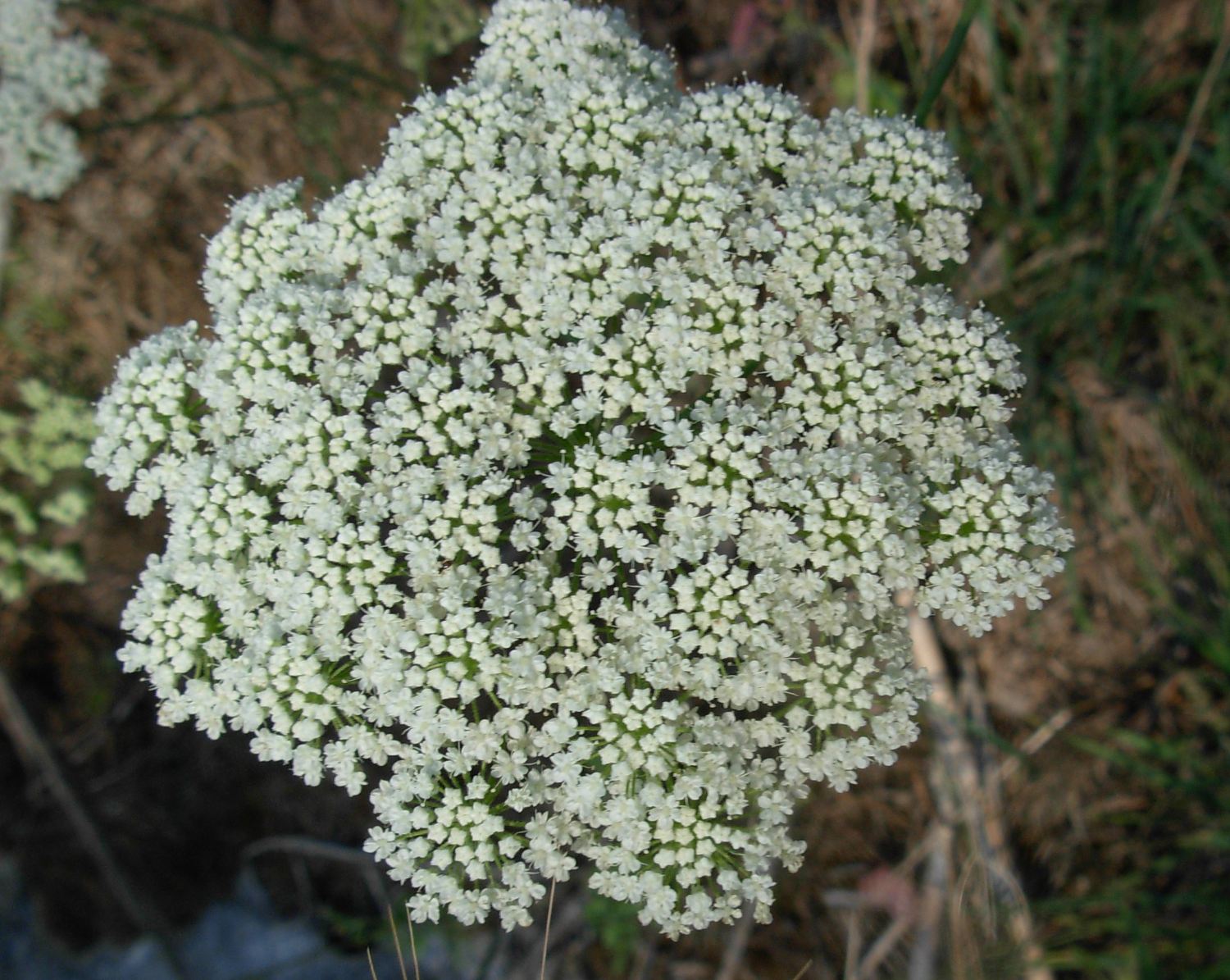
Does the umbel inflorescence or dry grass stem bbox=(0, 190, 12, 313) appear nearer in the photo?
the umbel inflorescence

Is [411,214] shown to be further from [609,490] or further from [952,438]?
[952,438]

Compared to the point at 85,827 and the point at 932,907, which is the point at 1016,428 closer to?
the point at 932,907

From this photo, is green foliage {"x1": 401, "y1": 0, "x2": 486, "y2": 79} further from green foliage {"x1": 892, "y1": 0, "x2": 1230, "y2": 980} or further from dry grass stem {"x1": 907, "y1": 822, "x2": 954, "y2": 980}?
dry grass stem {"x1": 907, "y1": 822, "x2": 954, "y2": 980}

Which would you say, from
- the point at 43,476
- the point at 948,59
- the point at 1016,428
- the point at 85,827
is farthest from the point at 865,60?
the point at 85,827

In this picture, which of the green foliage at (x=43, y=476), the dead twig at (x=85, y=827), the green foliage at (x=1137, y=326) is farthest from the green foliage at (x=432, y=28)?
the dead twig at (x=85, y=827)

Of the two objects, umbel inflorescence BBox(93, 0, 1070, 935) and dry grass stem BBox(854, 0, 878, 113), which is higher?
dry grass stem BBox(854, 0, 878, 113)

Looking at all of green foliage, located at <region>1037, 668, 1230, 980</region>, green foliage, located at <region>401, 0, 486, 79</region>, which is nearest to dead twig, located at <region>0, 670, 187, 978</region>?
green foliage, located at <region>401, 0, 486, 79</region>
